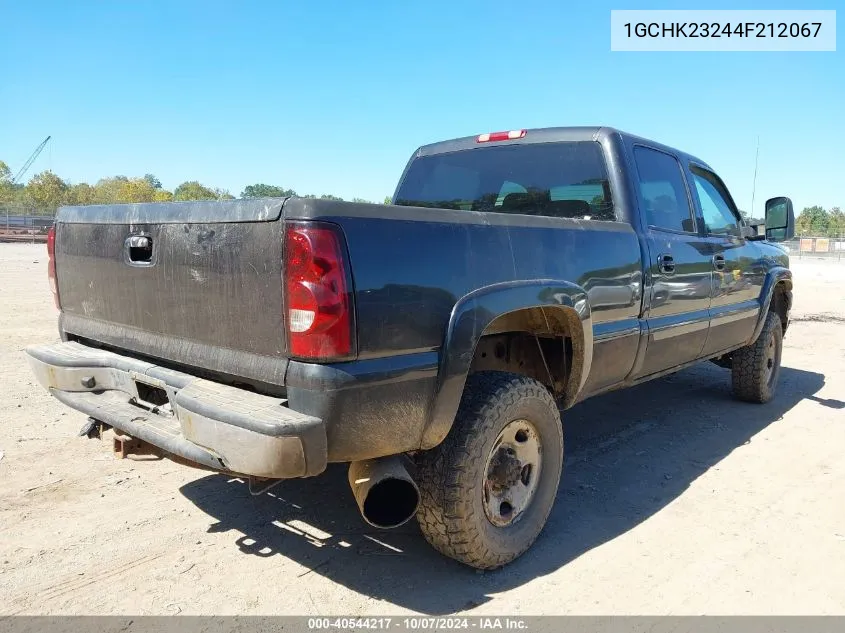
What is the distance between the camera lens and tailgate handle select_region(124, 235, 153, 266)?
8.58 ft

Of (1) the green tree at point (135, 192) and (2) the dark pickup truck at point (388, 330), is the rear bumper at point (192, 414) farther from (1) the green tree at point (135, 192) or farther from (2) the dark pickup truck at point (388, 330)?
(1) the green tree at point (135, 192)

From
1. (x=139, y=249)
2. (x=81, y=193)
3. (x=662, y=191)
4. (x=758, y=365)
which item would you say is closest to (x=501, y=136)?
(x=662, y=191)

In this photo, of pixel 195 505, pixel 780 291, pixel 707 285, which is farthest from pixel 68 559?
pixel 780 291

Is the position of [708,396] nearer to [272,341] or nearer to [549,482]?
[549,482]

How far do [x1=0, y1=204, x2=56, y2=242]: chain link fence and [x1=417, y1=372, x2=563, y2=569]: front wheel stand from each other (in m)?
36.9

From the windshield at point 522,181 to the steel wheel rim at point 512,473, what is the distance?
1500 mm

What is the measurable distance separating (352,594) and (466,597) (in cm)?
48

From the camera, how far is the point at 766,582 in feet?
9.05

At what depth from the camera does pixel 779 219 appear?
5.34 m

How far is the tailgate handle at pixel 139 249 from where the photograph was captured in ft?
8.58

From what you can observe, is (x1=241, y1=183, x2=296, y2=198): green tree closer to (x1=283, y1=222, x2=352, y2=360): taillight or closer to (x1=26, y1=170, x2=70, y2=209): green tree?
(x1=283, y1=222, x2=352, y2=360): taillight

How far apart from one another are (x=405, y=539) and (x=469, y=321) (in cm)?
131

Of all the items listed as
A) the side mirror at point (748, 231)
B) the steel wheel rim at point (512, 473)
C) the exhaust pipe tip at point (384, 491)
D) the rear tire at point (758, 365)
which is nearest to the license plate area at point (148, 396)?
the exhaust pipe tip at point (384, 491)

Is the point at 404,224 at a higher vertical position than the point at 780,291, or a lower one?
higher
